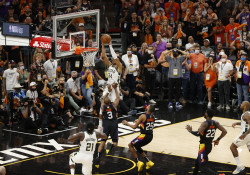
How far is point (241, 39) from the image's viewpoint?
20.6 m

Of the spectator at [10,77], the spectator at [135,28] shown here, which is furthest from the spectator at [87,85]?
the spectator at [135,28]

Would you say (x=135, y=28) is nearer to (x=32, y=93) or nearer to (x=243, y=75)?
(x=243, y=75)

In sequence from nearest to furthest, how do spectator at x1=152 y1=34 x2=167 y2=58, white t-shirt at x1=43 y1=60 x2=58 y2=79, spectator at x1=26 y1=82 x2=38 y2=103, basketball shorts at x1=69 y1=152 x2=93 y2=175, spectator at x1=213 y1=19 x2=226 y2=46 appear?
basketball shorts at x1=69 y1=152 x2=93 y2=175 → spectator at x1=26 y1=82 x2=38 y2=103 → white t-shirt at x1=43 y1=60 x2=58 y2=79 → spectator at x1=152 y1=34 x2=167 y2=58 → spectator at x1=213 y1=19 x2=226 y2=46

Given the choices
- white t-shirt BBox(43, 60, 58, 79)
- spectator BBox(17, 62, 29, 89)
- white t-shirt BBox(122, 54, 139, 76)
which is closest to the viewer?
spectator BBox(17, 62, 29, 89)

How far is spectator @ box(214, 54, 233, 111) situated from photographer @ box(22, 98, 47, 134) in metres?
6.93

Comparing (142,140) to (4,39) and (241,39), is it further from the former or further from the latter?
(241,39)

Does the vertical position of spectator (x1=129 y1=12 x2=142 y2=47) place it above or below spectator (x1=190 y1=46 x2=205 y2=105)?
above

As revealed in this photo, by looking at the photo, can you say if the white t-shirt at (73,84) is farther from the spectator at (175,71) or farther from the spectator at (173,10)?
the spectator at (173,10)

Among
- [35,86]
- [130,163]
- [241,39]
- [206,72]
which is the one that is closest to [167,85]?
[206,72]

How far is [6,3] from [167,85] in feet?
29.7

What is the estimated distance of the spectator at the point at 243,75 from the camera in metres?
18.5

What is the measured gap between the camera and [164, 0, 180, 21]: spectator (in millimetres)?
22812

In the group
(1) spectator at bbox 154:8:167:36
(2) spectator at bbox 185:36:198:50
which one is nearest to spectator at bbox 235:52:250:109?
(2) spectator at bbox 185:36:198:50

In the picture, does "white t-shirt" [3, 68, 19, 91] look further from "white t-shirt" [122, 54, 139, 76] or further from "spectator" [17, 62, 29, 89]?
"white t-shirt" [122, 54, 139, 76]
